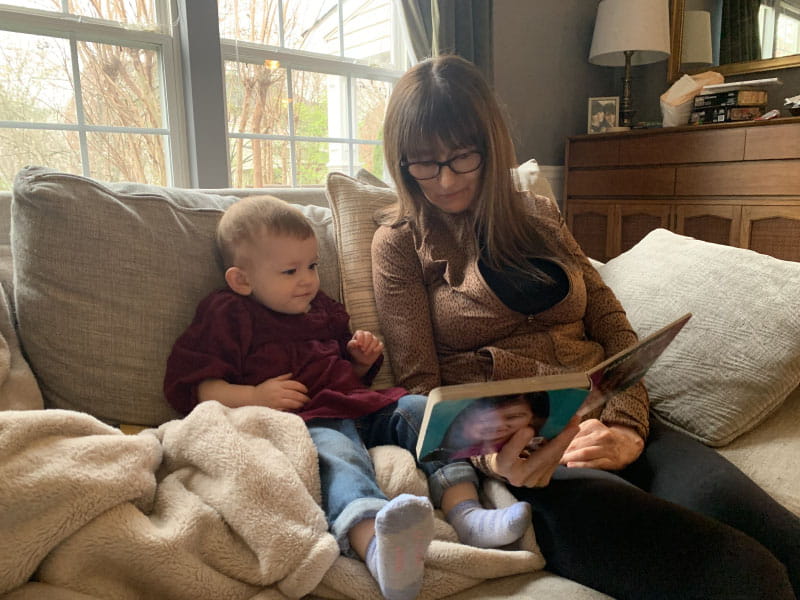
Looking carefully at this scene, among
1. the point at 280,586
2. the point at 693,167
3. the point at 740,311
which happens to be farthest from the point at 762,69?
the point at 280,586

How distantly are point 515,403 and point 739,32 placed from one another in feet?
11.8

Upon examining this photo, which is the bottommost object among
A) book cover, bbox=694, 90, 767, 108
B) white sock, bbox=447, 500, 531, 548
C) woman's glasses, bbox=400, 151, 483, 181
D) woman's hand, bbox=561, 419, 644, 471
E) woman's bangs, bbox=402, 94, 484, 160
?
white sock, bbox=447, 500, 531, 548

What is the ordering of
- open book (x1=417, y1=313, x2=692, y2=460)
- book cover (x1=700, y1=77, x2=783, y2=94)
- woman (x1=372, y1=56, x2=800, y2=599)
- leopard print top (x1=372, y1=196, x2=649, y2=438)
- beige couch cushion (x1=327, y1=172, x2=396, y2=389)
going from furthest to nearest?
book cover (x1=700, y1=77, x2=783, y2=94)
beige couch cushion (x1=327, y1=172, x2=396, y2=389)
leopard print top (x1=372, y1=196, x2=649, y2=438)
woman (x1=372, y1=56, x2=800, y2=599)
open book (x1=417, y1=313, x2=692, y2=460)

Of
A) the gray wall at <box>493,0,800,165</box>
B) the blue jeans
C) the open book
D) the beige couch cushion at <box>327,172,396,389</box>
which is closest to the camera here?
the open book

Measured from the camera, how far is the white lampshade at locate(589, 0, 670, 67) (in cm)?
319

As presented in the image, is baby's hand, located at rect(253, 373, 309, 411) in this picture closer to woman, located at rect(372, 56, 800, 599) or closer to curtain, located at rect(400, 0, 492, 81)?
woman, located at rect(372, 56, 800, 599)

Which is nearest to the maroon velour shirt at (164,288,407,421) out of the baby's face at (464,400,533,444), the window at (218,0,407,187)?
the baby's face at (464,400,533,444)

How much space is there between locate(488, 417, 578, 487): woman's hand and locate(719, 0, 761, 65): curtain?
3.38 meters

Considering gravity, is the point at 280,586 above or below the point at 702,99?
below

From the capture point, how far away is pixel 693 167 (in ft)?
9.83

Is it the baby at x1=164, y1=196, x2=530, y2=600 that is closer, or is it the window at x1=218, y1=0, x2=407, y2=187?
the baby at x1=164, y1=196, x2=530, y2=600

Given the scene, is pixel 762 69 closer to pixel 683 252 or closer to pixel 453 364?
pixel 683 252

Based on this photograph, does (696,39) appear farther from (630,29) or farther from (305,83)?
(305,83)

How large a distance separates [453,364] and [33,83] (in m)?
1.83
